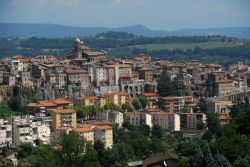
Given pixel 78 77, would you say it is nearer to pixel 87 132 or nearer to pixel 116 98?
pixel 116 98

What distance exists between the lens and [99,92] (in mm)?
30844

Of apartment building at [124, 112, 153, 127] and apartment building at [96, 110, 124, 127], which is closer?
apartment building at [96, 110, 124, 127]

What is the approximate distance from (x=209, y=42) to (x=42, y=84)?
43529 mm

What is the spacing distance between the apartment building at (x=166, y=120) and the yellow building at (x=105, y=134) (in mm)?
3469

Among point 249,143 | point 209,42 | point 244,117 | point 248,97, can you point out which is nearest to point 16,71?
point 248,97

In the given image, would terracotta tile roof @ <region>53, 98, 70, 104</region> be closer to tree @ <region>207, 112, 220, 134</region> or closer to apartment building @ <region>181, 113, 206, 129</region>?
apartment building @ <region>181, 113, 206, 129</region>

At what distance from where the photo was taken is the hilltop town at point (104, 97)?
24297 millimetres

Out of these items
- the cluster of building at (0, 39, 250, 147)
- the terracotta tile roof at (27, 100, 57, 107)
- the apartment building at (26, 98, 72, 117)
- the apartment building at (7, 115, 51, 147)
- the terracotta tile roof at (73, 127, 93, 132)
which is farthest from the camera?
the terracotta tile roof at (27, 100, 57, 107)

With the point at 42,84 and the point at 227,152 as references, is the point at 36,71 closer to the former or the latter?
the point at 42,84

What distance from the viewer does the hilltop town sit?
24.3 metres

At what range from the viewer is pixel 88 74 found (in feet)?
103

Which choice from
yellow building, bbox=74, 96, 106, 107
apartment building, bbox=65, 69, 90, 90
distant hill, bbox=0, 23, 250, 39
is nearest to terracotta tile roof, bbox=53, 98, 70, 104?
yellow building, bbox=74, 96, 106, 107

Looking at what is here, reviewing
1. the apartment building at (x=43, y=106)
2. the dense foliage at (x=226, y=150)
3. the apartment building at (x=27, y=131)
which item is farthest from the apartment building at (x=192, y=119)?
the dense foliage at (x=226, y=150)

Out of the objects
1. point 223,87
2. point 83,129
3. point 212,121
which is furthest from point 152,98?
point 83,129
